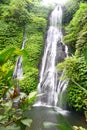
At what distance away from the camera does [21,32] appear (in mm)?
15391

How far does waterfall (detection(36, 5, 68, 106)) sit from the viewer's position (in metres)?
9.87

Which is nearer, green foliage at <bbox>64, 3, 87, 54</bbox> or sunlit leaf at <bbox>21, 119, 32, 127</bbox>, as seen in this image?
sunlit leaf at <bbox>21, 119, 32, 127</bbox>

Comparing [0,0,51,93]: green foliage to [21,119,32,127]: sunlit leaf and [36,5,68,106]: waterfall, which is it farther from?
[21,119,32,127]: sunlit leaf

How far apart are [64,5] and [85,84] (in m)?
11.2

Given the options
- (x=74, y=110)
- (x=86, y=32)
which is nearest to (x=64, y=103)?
(x=74, y=110)

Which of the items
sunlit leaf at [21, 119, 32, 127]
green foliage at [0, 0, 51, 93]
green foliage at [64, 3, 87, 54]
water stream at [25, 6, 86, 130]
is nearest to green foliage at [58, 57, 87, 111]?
water stream at [25, 6, 86, 130]

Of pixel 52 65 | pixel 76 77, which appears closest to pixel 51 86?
pixel 52 65

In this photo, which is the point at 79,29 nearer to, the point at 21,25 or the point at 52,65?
the point at 52,65

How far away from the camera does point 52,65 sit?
1183cm

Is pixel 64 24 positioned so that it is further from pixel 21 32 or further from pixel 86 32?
pixel 86 32

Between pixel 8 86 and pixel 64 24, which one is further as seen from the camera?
pixel 64 24

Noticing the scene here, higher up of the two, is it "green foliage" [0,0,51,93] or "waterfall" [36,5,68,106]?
"green foliage" [0,0,51,93]

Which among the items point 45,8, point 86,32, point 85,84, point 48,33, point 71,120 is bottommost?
point 71,120

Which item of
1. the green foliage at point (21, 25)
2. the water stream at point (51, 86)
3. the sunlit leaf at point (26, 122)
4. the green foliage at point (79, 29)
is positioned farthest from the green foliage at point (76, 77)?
the sunlit leaf at point (26, 122)
